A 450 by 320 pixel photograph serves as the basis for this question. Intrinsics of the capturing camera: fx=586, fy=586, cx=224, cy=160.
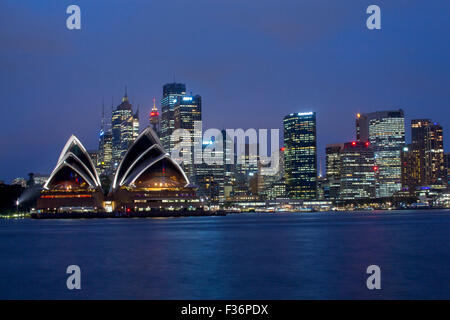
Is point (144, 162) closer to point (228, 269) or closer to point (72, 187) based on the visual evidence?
point (72, 187)

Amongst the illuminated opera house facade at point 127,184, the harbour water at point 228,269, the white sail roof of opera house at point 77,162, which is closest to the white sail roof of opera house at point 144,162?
the illuminated opera house facade at point 127,184

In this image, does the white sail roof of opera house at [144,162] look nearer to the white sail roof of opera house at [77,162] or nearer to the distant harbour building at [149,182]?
the distant harbour building at [149,182]

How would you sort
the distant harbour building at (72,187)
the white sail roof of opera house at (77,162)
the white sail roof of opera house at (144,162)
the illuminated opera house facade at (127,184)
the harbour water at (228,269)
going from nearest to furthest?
the harbour water at (228,269) → the white sail roof of opera house at (144,162) → the illuminated opera house facade at (127,184) → the white sail roof of opera house at (77,162) → the distant harbour building at (72,187)

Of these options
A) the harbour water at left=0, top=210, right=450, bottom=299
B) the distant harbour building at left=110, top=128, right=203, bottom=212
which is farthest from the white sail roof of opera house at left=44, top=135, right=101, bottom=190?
the harbour water at left=0, top=210, right=450, bottom=299

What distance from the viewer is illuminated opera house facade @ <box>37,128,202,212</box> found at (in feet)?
382

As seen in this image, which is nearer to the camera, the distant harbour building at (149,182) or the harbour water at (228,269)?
the harbour water at (228,269)

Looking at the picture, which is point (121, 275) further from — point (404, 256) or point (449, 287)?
point (404, 256)

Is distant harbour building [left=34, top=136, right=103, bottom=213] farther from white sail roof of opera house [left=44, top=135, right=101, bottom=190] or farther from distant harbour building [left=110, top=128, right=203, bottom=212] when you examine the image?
distant harbour building [left=110, top=128, right=203, bottom=212]

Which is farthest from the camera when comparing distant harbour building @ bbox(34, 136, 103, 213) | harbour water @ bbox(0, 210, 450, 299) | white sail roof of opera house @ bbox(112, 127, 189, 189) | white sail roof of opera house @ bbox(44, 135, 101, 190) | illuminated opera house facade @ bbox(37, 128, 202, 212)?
distant harbour building @ bbox(34, 136, 103, 213)

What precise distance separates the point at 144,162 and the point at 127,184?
660 cm

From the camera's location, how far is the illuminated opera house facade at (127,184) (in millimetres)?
116500
